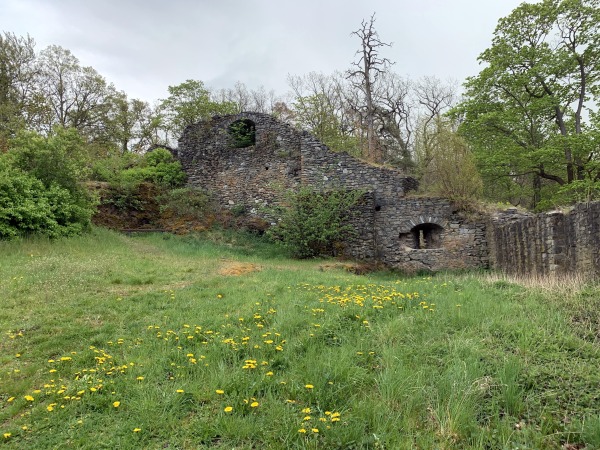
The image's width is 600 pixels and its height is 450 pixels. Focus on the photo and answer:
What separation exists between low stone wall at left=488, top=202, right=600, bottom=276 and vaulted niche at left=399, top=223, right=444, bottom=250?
3191mm

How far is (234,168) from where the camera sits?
18.1 meters

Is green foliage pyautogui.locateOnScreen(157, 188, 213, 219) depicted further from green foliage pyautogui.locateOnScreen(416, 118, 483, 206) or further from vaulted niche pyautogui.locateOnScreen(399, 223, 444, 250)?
green foliage pyautogui.locateOnScreen(416, 118, 483, 206)

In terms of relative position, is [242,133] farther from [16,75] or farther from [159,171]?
[16,75]

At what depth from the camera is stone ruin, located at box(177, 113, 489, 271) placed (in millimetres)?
14648

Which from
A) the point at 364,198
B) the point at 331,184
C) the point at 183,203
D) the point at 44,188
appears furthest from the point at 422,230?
the point at 44,188

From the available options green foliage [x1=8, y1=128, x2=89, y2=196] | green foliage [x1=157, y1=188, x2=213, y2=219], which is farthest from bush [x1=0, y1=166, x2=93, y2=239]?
green foliage [x1=157, y1=188, x2=213, y2=219]

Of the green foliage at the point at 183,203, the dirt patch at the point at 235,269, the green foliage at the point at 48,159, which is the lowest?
the dirt patch at the point at 235,269

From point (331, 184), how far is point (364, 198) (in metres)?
1.47

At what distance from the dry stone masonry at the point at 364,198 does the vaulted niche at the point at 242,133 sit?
46 mm

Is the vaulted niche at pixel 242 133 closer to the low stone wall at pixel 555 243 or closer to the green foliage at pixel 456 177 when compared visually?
the green foliage at pixel 456 177

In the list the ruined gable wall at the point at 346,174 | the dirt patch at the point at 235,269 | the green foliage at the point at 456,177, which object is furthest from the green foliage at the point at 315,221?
the dirt patch at the point at 235,269

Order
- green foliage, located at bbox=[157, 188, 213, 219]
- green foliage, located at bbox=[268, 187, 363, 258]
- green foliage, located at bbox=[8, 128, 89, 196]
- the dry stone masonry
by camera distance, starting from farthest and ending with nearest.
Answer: green foliage, located at bbox=[157, 188, 213, 219], green foliage, located at bbox=[268, 187, 363, 258], the dry stone masonry, green foliage, located at bbox=[8, 128, 89, 196]

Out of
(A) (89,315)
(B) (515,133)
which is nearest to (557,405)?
(A) (89,315)

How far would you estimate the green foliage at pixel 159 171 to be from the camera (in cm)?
1759
